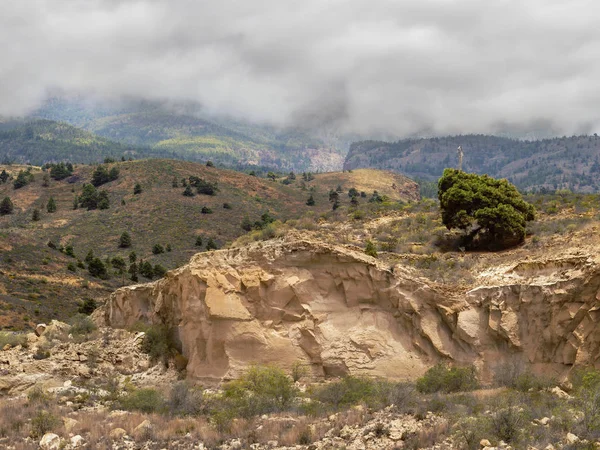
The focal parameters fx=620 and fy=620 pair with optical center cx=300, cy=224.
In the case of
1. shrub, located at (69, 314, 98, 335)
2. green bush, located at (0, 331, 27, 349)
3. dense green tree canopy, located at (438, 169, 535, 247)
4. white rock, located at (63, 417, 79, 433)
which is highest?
dense green tree canopy, located at (438, 169, 535, 247)

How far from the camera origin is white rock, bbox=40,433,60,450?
12390 mm

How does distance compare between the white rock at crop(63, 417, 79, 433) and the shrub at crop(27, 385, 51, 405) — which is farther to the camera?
the shrub at crop(27, 385, 51, 405)

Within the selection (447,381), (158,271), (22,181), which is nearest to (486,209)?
(447,381)

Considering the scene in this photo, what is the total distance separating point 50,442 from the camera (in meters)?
12.5

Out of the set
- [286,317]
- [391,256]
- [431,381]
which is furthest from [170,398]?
[391,256]

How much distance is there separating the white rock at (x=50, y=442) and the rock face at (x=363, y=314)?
7621mm

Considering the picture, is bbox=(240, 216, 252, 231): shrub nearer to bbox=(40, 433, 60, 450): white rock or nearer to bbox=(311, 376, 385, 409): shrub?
bbox=(311, 376, 385, 409): shrub

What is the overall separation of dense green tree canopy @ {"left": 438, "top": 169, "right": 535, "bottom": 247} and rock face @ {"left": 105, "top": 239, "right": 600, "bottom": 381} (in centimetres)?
451

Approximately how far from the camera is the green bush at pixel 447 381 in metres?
16.6

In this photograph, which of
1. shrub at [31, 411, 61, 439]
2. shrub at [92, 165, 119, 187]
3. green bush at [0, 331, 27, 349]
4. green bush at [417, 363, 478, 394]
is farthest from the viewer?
shrub at [92, 165, 119, 187]

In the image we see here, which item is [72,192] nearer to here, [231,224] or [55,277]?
[231,224]

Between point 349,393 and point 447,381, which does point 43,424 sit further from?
point 447,381

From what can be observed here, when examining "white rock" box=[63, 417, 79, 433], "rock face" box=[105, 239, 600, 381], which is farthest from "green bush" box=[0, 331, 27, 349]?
"white rock" box=[63, 417, 79, 433]

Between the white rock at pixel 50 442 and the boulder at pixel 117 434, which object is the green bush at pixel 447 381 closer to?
the boulder at pixel 117 434
